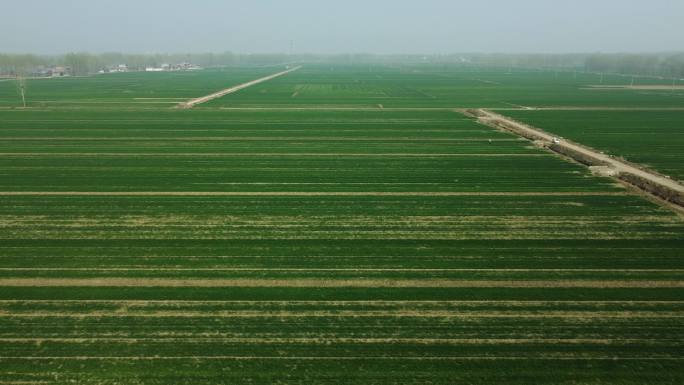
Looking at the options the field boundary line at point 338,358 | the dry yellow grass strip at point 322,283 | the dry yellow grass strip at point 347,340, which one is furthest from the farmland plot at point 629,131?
the field boundary line at point 338,358

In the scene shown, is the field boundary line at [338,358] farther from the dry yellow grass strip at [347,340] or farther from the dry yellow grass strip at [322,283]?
the dry yellow grass strip at [322,283]

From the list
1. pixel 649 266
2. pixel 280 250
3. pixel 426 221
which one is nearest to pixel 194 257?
pixel 280 250

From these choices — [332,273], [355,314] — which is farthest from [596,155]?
[355,314]

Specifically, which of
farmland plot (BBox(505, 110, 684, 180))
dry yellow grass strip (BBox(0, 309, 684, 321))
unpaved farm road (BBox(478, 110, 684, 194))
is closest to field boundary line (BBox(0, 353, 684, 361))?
dry yellow grass strip (BBox(0, 309, 684, 321))

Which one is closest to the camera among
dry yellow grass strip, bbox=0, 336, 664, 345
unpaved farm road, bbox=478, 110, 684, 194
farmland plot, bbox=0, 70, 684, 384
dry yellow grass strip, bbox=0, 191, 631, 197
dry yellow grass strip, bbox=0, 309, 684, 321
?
farmland plot, bbox=0, 70, 684, 384

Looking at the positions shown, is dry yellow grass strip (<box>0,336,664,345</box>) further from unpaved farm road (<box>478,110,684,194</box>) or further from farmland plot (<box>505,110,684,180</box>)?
farmland plot (<box>505,110,684,180</box>)

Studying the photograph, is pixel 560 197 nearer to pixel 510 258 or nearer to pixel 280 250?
pixel 510 258

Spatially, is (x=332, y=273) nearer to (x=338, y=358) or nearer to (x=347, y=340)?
(x=347, y=340)
